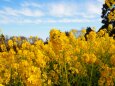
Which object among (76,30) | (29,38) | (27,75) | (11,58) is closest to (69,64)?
(11,58)

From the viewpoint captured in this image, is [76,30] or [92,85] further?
[76,30]

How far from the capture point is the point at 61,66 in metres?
5.90

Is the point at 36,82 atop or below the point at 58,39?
below

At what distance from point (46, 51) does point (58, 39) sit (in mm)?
2890

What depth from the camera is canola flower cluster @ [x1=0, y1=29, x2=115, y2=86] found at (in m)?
5.00

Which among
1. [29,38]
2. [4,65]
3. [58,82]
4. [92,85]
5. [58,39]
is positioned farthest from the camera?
[29,38]

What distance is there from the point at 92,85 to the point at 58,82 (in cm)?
67

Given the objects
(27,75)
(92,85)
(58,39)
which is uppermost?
(58,39)

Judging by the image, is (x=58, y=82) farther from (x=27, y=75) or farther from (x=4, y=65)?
(x=4, y=65)

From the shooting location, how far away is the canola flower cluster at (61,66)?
5.00 meters

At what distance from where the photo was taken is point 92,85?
6258mm

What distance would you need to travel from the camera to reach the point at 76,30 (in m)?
10.9

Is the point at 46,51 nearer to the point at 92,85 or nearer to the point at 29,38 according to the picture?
the point at 92,85

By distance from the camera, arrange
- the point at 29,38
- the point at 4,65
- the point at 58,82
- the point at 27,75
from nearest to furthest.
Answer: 1. the point at 27,75
2. the point at 58,82
3. the point at 4,65
4. the point at 29,38
